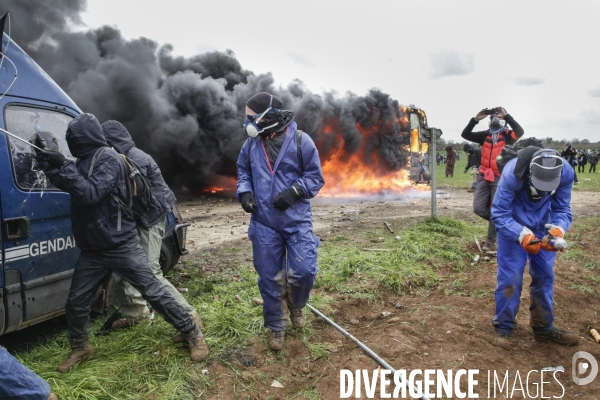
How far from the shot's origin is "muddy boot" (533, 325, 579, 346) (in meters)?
3.64

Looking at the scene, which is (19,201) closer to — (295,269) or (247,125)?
(247,125)

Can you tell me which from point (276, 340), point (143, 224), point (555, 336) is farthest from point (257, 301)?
point (555, 336)

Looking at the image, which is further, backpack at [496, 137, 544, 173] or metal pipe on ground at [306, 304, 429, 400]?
backpack at [496, 137, 544, 173]

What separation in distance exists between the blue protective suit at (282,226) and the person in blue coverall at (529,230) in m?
1.62

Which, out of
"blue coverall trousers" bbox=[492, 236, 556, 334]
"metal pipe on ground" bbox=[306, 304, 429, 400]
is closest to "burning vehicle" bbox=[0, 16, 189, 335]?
"metal pipe on ground" bbox=[306, 304, 429, 400]

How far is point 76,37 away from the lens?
47.5 ft

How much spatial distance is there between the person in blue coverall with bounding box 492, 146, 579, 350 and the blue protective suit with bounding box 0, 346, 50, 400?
11.4ft

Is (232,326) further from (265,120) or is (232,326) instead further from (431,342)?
(265,120)

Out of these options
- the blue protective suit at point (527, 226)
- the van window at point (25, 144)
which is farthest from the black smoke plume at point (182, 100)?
the blue protective suit at point (527, 226)

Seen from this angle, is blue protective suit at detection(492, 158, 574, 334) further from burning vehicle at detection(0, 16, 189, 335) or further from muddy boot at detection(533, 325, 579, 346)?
burning vehicle at detection(0, 16, 189, 335)

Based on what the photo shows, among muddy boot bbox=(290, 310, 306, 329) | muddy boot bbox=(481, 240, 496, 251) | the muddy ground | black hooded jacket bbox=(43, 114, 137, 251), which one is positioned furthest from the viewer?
muddy boot bbox=(481, 240, 496, 251)

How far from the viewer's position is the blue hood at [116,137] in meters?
3.86

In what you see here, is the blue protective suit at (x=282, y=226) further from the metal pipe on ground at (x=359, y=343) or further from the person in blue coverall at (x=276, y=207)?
the metal pipe on ground at (x=359, y=343)

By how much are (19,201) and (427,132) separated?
746 cm
